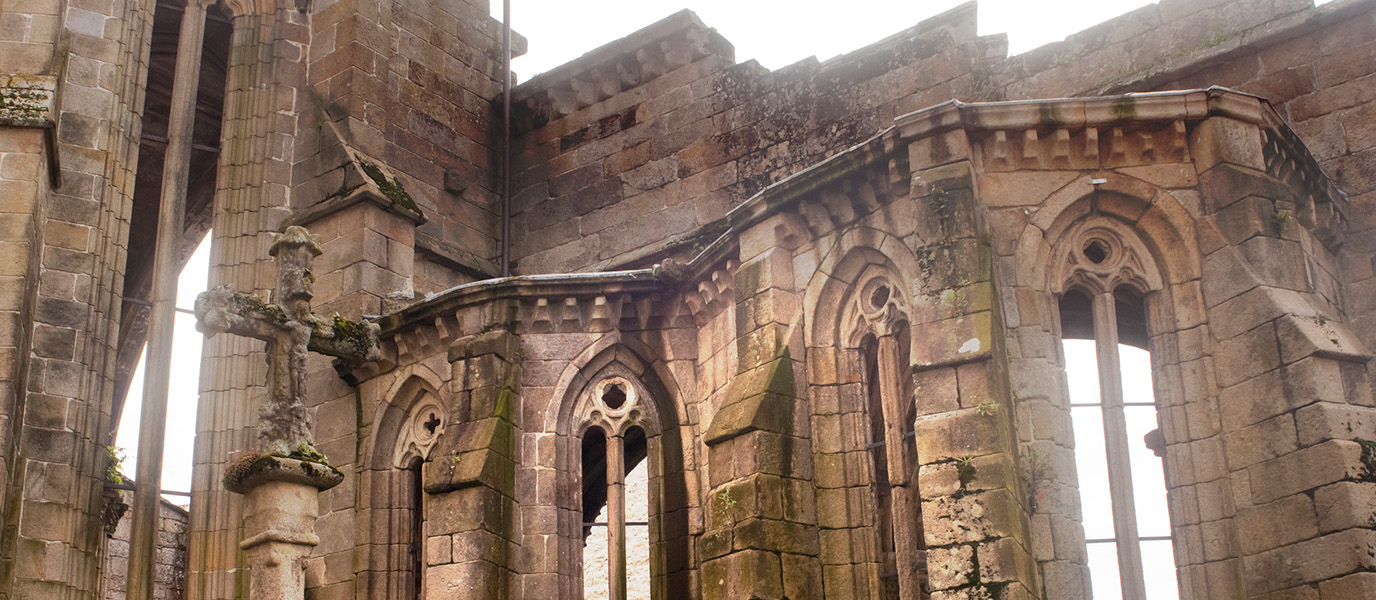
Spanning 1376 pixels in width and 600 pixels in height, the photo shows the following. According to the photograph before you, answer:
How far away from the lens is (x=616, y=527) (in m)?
13.6

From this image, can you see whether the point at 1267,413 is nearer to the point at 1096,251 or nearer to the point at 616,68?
the point at 1096,251

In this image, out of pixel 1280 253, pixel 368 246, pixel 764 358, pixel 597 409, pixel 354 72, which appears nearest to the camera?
pixel 1280 253

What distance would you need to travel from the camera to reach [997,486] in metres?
10.2

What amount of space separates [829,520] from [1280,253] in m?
3.73

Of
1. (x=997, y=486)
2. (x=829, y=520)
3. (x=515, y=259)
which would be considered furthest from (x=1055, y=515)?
(x=515, y=259)

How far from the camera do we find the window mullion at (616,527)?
1337cm

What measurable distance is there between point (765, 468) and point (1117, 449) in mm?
2506

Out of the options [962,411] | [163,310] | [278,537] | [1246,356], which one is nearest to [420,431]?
[163,310]

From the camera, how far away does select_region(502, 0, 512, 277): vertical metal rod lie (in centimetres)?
1780

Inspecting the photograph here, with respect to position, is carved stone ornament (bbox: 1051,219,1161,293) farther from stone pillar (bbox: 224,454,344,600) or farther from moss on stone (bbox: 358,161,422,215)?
moss on stone (bbox: 358,161,422,215)

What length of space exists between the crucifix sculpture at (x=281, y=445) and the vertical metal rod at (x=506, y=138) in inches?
209

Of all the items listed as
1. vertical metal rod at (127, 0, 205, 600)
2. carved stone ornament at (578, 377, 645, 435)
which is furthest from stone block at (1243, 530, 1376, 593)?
vertical metal rod at (127, 0, 205, 600)

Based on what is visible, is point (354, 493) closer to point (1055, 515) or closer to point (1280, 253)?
point (1055, 515)

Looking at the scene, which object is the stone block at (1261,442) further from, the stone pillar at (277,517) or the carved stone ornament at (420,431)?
the carved stone ornament at (420,431)
